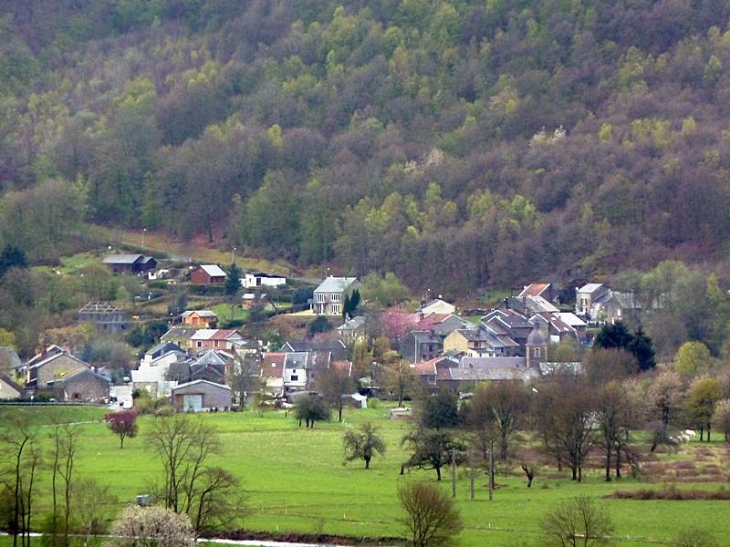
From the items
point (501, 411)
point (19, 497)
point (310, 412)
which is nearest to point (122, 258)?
point (310, 412)

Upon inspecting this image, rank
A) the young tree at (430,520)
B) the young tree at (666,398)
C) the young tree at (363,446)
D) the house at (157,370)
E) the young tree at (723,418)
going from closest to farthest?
the young tree at (430,520)
the young tree at (363,446)
the young tree at (723,418)
the young tree at (666,398)
the house at (157,370)

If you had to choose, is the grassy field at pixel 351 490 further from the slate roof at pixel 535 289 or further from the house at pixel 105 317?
the slate roof at pixel 535 289

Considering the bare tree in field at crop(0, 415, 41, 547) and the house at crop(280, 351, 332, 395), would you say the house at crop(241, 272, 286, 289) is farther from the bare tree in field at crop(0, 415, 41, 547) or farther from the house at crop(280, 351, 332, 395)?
the bare tree in field at crop(0, 415, 41, 547)

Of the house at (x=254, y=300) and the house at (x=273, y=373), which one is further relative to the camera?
the house at (x=254, y=300)


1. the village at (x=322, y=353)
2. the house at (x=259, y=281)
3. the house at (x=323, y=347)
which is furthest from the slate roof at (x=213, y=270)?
the house at (x=323, y=347)

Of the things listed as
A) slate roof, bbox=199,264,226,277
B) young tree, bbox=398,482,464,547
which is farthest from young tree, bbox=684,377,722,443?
slate roof, bbox=199,264,226,277

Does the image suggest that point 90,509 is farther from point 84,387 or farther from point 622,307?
point 622,307

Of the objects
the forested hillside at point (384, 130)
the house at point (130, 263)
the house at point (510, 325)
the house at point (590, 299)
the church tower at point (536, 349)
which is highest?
the forested hillside at point (384, 130)
